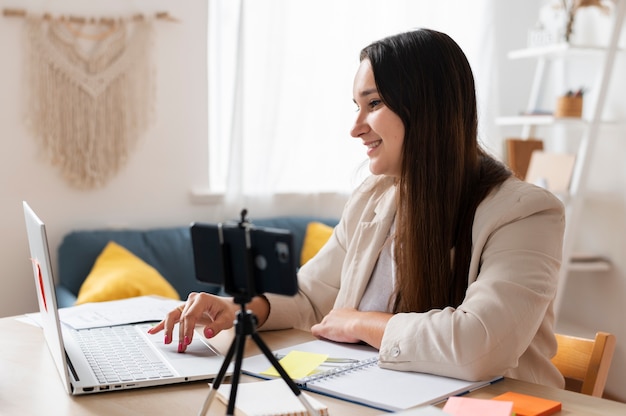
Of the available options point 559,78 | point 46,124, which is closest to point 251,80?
point 46,124

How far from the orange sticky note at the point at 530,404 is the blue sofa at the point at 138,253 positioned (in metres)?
1.95

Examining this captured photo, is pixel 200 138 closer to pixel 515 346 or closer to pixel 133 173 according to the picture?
pixel 133 173

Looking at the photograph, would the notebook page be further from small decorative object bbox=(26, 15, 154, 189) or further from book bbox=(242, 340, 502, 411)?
small decorative object bbox=(26, 15, 154, 189)

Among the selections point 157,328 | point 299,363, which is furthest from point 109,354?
point 299,363

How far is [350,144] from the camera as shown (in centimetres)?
380

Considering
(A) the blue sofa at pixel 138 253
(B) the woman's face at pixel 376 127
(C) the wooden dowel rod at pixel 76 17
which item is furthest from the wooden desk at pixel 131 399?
(C) the wooden dowel rod at pixel 76 17

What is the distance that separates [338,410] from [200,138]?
249cm

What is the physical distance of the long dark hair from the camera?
5.02 ft

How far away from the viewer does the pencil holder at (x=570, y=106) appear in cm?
345

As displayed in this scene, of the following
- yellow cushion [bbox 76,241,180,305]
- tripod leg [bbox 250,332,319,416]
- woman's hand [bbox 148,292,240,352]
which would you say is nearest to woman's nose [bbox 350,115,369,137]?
woman's hand [bbox 148,292,240,352]

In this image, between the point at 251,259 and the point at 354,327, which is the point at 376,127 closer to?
the point at 354,327

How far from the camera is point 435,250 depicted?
5.02 ft

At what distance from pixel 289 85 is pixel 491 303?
248 centimetres

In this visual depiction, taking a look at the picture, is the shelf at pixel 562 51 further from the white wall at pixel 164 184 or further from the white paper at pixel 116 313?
the white paper at pixel 116 313
